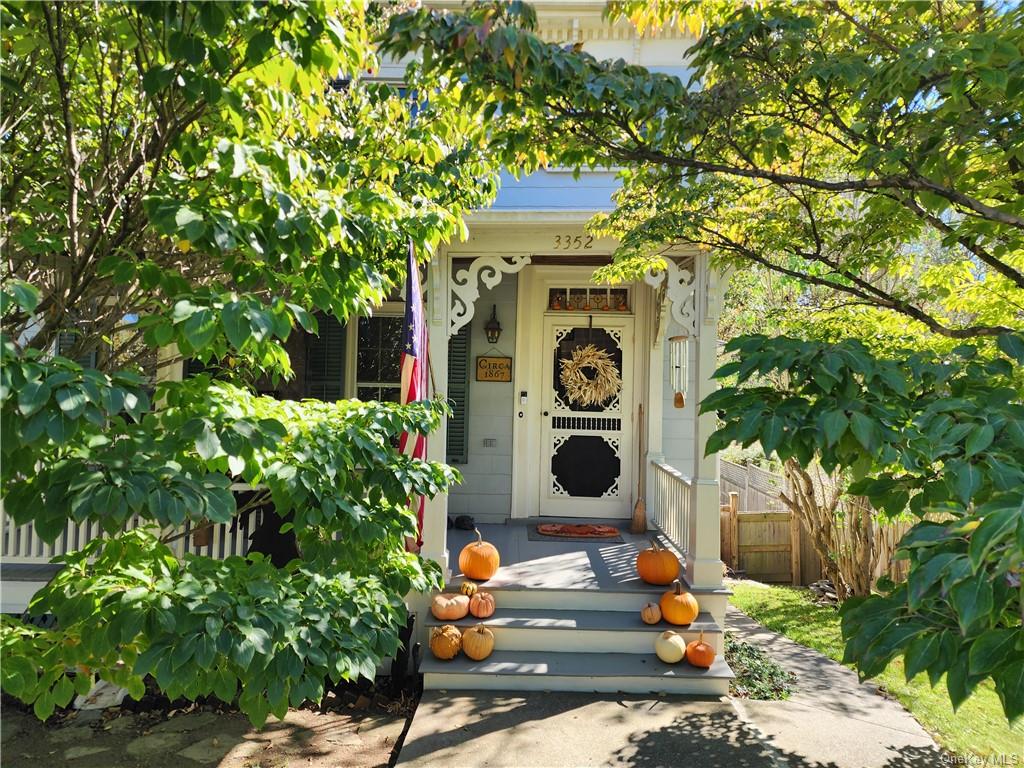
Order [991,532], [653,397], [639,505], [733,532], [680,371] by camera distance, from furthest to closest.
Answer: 1. [733,532]
2. [653,397]
3. [639,505]
4. [680,371]
5. [991,532]

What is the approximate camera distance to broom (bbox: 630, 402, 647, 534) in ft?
21.3

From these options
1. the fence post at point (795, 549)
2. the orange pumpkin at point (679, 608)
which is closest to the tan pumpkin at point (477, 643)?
the orange pumpkin at point (679, 608)

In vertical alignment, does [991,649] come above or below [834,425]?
below

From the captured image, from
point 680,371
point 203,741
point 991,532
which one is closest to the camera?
point 991,532

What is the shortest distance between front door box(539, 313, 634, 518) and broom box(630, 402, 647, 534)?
92 millimetres

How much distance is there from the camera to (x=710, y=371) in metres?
5.10

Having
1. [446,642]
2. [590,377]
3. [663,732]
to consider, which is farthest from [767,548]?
[446,642]

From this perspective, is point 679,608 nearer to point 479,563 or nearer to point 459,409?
point 479,563

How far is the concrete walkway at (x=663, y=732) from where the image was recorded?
3.47m

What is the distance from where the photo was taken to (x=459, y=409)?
6.75 m

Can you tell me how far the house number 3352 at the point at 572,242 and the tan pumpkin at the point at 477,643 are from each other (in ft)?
9.96

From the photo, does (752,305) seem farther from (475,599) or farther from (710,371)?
(475,599)

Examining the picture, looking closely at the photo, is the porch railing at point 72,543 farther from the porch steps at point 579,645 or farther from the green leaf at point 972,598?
the green leaf at point 972,598

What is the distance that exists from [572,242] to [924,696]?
4243 mm
